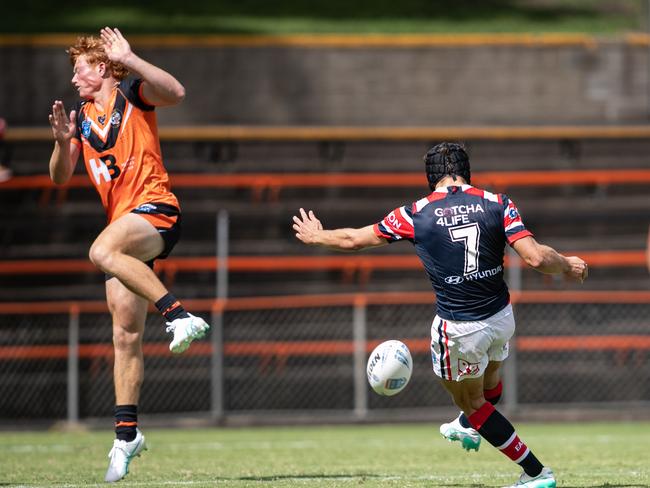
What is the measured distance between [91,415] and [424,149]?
6.45 metres

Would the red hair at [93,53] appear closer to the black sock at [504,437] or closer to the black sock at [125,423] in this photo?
the black sock at [125,423]

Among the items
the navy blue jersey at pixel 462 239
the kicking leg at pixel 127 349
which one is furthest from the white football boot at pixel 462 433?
the kicking leg at pixel 127 349

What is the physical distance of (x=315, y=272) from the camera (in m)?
16.2

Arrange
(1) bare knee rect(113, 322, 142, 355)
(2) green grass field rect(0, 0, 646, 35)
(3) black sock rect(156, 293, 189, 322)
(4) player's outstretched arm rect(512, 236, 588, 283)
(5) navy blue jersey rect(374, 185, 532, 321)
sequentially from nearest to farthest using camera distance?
1. (4) player's outstretched arm rect(512, 236, 588, 283)
2. (5) navy blue jersey rect(374, 185, 532, 321)
3. (3) black sock rect(156, 293, 189, 322)
4. (1) bare knee rect(113, 322, 142, 355)
5. (2) green grass field rect(0, 0, 646, 35)

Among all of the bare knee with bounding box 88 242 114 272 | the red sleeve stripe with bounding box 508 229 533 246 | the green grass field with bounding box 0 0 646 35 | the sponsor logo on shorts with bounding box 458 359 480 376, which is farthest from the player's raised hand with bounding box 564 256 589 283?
the green grass field with bounding box 0 0 646 35

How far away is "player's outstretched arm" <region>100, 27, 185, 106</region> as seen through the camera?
6793mm

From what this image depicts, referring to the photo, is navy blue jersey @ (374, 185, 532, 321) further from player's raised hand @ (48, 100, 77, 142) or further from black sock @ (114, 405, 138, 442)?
player's raised hand @ (48, 100, 77, 142)

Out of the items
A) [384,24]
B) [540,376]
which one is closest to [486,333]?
[540,376]

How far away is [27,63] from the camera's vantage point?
18031 mm

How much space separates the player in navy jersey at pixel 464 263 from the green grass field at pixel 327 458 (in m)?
Answer: 0.54

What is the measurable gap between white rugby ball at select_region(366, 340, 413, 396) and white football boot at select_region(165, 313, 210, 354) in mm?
939

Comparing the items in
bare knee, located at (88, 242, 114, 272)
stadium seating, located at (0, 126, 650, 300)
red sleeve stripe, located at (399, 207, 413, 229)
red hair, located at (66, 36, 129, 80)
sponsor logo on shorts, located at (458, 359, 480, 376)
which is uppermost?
red hair, located at (66, 36, 129, 80)

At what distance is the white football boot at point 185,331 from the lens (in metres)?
6.41

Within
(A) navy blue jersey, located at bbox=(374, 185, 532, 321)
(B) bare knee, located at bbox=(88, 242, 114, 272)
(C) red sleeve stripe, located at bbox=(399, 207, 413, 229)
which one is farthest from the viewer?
(B) bare knee, located at bbox=(88, 242, 114, 272)
